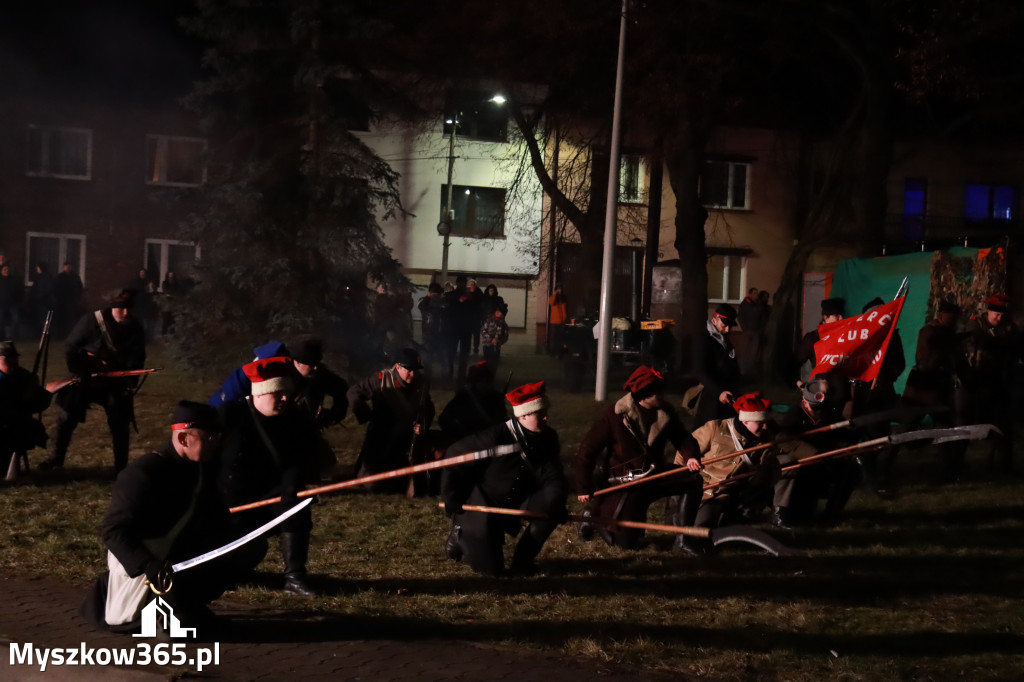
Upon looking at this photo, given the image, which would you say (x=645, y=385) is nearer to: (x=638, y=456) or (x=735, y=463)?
(x=638, y=456)

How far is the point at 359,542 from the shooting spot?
8383mm

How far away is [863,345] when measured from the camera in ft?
34.4

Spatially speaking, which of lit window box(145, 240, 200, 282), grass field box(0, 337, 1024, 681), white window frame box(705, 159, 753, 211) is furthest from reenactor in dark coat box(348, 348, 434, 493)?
white window frame box(705, 159, 753, 211)

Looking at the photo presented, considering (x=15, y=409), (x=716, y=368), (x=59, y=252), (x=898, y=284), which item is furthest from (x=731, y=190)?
(x=15, y=409)

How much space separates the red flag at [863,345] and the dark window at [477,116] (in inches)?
623

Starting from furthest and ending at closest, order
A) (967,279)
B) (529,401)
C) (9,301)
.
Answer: (9,301)
(967,279)
(529,401)

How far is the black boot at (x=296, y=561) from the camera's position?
675 centimetres

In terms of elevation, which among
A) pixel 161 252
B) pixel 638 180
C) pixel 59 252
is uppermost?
pixel 638 180

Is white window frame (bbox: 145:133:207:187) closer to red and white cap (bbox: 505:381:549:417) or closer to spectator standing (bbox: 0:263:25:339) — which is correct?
spectator standing (bbox: 0:263:25:339)

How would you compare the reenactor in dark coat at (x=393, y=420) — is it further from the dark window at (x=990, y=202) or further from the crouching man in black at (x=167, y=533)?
the dark window at (x=990, y=202)

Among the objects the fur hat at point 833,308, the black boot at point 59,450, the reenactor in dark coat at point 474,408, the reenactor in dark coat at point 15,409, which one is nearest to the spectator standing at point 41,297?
the black boot at point 59,450

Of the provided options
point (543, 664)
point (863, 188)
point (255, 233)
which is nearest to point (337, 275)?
point (255, 233)

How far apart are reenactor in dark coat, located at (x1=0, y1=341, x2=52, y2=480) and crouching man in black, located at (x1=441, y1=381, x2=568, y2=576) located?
4.59 m

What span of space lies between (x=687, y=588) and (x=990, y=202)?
35007 millimetres
